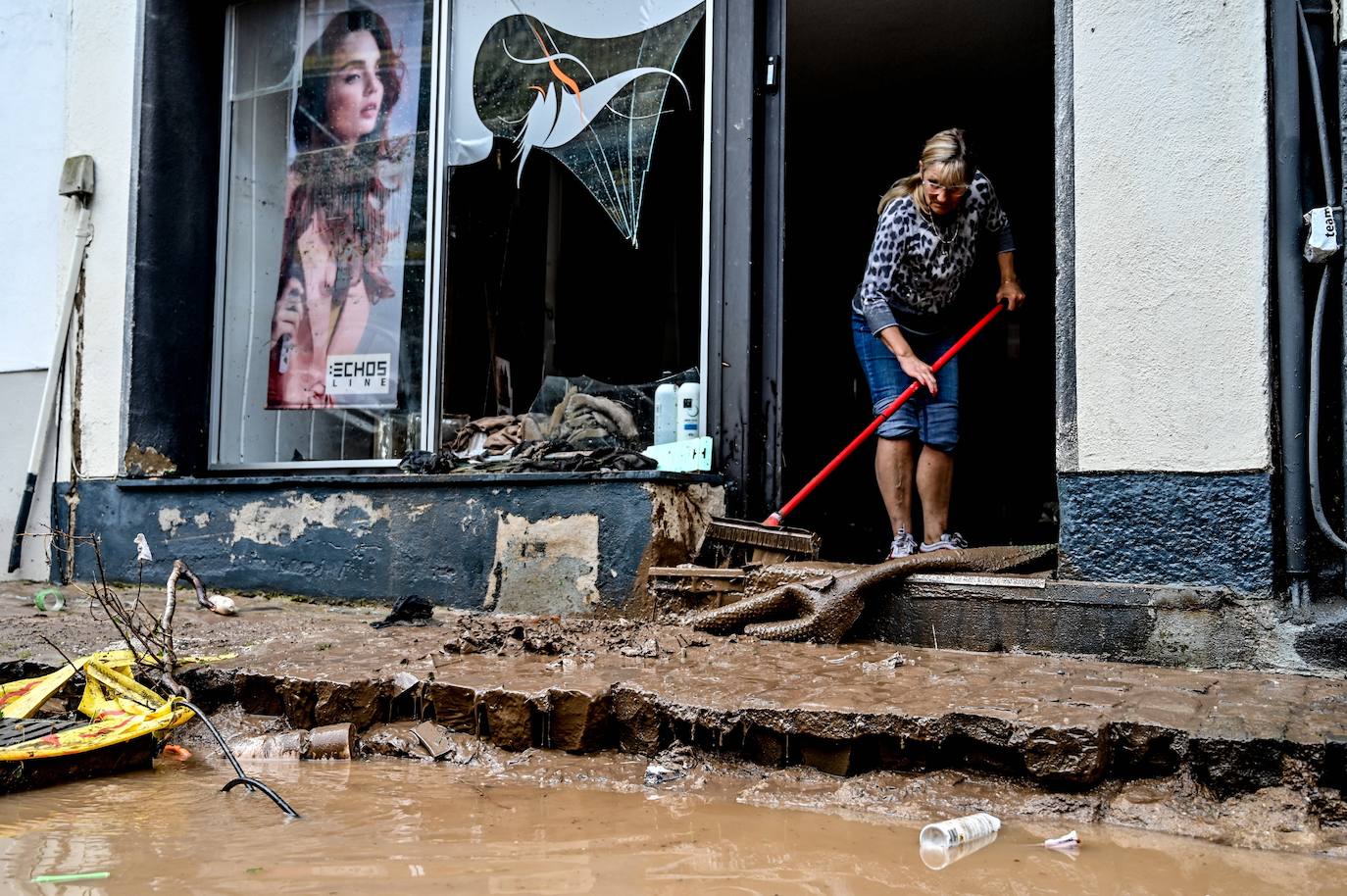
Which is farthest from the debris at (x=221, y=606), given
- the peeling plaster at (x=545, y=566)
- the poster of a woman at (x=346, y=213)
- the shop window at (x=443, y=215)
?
the poster of a woman at (x=346, y=213)

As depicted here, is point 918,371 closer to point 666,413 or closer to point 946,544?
point 946,544

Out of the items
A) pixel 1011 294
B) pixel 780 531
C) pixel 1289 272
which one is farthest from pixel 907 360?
pixel 1289 272

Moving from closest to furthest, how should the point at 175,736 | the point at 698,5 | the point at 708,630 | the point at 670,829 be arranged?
1. the point at 670,829
2. the point at 175,736
3. the point at 708,630
4. the point at 698,5

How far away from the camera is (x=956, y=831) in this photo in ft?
7.44

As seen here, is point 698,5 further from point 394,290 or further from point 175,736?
point 175,736

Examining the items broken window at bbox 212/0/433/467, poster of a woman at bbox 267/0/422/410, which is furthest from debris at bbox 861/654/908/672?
poster of a woman at bbox 267/0/422/410

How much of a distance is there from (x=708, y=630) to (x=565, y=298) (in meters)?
2.46

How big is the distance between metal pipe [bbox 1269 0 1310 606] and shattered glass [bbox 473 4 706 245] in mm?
2460

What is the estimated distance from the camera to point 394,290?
222 inches

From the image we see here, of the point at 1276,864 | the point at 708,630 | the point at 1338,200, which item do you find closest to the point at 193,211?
the point at 708,630

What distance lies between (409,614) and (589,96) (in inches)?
102

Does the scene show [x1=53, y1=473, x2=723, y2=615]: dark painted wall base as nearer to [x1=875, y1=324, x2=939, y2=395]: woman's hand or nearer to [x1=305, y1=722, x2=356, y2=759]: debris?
[x1=875, y1=324, x2=939, y2=395]: woman's hand

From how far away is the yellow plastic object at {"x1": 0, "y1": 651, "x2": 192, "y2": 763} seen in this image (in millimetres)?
2930

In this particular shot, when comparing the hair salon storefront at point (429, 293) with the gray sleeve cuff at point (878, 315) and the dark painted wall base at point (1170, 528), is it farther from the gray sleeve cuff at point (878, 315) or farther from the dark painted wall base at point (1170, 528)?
the dark painted wall base at point (1170, 528)
